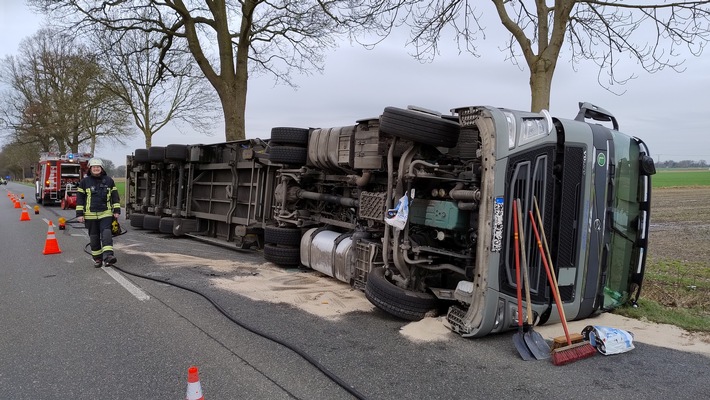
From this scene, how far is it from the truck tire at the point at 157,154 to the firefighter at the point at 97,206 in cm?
342

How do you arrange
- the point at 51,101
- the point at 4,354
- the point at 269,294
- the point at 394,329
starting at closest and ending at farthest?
the point at 4,354 → the point at 394,329 → the point at 269,294 → the point at 51,101

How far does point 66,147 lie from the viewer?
37.3 meters

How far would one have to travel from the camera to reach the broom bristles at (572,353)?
380 cm

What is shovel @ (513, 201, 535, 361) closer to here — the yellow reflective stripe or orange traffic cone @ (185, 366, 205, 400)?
orange traffic cone @ (185, 366, 205, 400)

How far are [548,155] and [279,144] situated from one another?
4.31 m

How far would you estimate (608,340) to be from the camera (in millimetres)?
4043

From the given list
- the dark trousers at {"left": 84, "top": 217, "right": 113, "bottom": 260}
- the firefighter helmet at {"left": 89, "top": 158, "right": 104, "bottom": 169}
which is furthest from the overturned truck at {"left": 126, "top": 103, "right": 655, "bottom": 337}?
the firefighter helmet at {"left": 89, "top": 158, "right": 104, "bottom": 169}

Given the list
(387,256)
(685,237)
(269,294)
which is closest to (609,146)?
(387,256)

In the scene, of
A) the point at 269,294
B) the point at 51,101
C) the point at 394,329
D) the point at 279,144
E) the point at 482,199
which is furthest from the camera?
the point at 51,101

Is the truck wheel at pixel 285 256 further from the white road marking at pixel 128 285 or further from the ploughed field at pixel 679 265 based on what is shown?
the ploughed field at pixel 679 265

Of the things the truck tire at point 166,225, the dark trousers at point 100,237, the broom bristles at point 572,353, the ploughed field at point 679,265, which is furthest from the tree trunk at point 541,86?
the truck tire at point 166,225

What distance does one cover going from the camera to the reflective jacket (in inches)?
311

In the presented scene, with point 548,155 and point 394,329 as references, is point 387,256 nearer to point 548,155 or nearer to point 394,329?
point 394,329

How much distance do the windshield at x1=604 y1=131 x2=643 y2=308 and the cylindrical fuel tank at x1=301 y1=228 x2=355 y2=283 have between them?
9.38 ft
